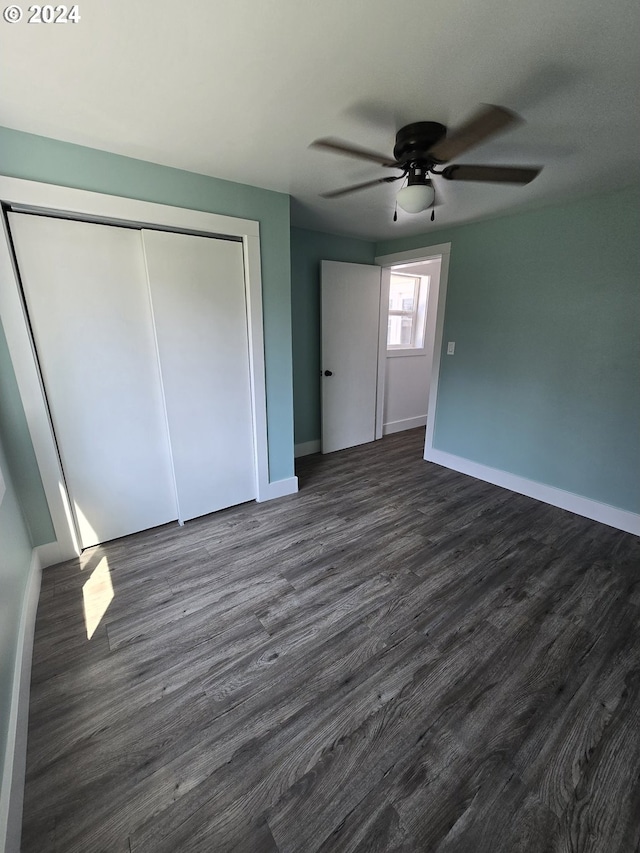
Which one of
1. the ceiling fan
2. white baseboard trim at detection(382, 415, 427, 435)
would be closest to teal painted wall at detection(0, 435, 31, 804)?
the ceiling fan

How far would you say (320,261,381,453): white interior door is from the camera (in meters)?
3.67

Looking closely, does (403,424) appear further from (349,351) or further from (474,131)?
(474,131)

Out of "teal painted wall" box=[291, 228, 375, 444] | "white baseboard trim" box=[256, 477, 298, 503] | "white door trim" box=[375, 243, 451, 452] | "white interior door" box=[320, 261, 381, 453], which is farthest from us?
"white interior door" box=[320, 261, 381, 453]

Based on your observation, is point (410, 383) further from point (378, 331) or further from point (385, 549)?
point (385, 549)

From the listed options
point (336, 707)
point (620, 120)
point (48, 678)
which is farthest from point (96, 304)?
point (620, 120)

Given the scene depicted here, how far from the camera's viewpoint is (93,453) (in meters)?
2.22

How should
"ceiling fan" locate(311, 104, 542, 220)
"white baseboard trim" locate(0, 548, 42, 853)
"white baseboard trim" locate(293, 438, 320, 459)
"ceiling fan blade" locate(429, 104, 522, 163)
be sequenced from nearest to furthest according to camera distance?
1. "white baseboard trim" locate(0, 548, 42, 853)
2. "ceiling fan blade" locate(429, 104, 522, 163)
3. "ceiling fan" locate(311, 104, 542, 220)
4. "white baseboard trim" locate(293, 438, 320, 459)

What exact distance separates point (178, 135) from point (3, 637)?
2.33 metres

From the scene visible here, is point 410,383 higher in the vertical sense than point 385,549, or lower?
higher

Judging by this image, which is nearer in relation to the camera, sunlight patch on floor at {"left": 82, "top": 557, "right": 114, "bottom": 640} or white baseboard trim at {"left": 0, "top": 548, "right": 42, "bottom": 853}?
white baseboard trim at {"left": 0, "top": 548, "right": 42, "bottom": 853}

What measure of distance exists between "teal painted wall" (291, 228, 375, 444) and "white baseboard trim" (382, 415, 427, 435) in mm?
1183

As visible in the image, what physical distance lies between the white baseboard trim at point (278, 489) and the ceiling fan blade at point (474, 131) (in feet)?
7.88

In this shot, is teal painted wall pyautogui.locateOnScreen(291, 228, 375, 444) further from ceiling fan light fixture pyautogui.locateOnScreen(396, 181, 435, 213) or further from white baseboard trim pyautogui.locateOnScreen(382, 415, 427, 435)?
ceiling fan light fixture pyautogui.locateOnScreen(396, 181, 435, 213)

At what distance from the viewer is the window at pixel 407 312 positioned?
477 centimetres
